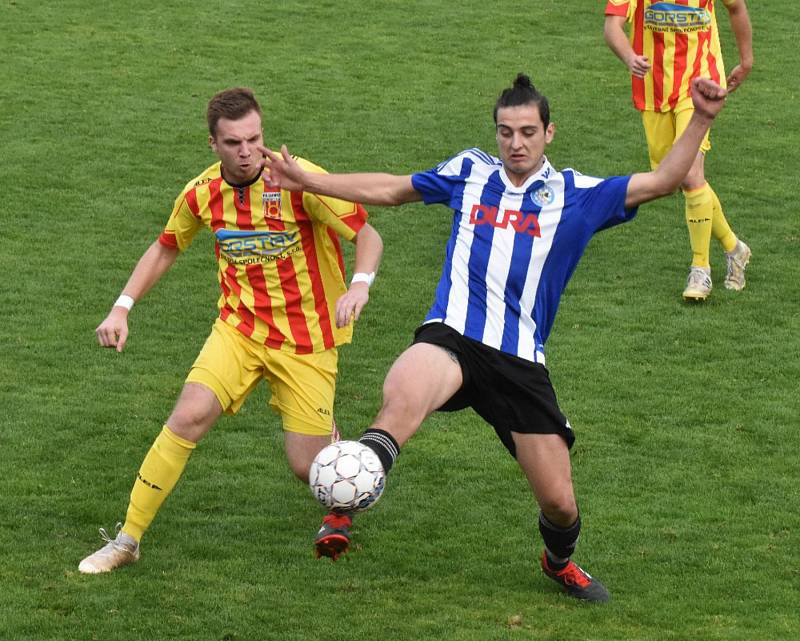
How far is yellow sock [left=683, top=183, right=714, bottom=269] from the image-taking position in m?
11.0

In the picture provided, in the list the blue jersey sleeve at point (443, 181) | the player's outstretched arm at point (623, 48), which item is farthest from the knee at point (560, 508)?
the player's outstretched arm at point (623, 48)

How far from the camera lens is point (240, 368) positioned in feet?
23.3

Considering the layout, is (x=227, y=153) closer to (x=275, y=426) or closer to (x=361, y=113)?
(x=275, y=426)

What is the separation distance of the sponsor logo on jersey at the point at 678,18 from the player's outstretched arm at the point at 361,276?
503 cm

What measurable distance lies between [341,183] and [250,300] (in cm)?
101

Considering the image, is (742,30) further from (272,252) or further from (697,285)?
(272,252)

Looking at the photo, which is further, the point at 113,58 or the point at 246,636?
the point at 113,58

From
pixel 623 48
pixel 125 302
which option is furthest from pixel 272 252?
pixel 623 48

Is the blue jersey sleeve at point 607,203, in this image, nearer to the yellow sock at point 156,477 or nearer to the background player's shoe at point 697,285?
the yellow sock at point 156,477

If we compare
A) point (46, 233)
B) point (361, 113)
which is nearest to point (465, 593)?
point (46, 233)

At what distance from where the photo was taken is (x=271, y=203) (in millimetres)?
7125

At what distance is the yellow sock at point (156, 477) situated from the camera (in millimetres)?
6922

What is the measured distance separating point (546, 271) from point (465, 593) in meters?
1.55

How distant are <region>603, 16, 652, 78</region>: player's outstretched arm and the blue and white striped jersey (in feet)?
11.9
